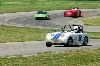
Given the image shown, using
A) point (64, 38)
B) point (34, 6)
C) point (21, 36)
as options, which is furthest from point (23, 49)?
point (34, 6)

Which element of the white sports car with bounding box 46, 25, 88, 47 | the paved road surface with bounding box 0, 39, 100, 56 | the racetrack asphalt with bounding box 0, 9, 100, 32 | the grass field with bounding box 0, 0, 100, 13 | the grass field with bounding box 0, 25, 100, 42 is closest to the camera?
the paved road surface with bounding box 0, 39, 100, 56

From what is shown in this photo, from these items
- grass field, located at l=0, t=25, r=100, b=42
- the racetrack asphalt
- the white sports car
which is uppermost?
the white sports car

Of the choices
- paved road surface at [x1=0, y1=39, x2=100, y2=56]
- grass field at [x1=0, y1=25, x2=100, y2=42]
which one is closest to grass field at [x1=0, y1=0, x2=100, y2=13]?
grass field at [x1=0, y1=25, x2=100, y2=42]

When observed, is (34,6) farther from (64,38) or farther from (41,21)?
(64,38)

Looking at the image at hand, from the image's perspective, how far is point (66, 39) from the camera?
2923 cm

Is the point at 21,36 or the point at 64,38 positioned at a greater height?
the point at 64,38

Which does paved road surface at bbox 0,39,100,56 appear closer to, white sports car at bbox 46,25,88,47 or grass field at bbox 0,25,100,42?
white sports car at bbox 46,25,88,47

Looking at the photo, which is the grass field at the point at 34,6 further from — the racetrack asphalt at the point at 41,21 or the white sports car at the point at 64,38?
the white sports car at the point at 64,38

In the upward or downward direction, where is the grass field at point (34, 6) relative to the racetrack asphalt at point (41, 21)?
downward

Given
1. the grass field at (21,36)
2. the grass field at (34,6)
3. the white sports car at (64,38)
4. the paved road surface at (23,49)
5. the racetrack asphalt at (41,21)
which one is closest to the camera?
the paved road surface at (23,49)

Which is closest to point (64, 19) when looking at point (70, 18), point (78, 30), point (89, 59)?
point (70, 18)

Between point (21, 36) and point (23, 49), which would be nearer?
point (23, 49)

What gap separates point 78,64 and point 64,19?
56.2 meters

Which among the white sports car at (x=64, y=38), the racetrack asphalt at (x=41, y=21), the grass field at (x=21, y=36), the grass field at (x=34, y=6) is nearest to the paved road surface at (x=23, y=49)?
the white sports car at (x=64, y=38)
